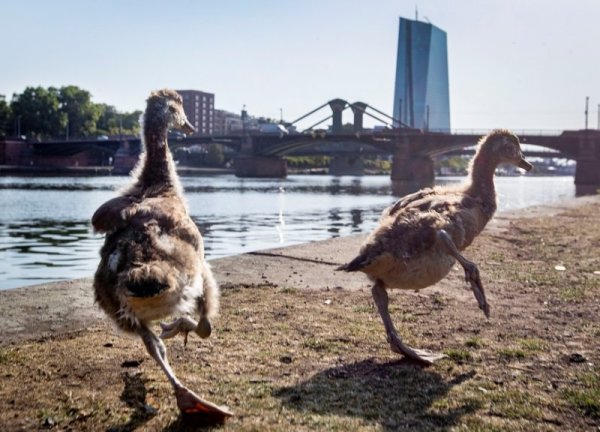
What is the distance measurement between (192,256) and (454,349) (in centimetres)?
241

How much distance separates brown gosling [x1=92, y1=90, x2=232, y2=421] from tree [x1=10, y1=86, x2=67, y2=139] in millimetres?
135687

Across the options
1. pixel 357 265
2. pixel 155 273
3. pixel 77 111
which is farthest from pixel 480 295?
pixel 77 111

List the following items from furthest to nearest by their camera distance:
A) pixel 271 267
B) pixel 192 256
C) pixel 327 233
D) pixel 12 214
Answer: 1. pixel 12 214
2. pixel 327 233
3. pixel 271 267
4. pixel 192 256

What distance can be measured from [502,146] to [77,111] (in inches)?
5612

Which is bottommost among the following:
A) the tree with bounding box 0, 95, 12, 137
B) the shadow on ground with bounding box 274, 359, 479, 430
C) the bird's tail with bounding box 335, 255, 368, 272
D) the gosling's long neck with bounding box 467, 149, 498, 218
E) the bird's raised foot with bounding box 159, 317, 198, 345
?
the shadow on ground with bounding box 274, 359, 479, 430

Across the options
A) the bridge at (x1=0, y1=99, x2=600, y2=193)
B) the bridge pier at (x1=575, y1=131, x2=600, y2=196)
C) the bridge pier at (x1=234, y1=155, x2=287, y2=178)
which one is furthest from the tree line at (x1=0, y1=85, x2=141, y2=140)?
the bridge pier at (x1=575, y1=131, x2=600, y2=196)

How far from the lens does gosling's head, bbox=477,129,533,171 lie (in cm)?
786

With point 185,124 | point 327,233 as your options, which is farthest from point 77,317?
point 327,233

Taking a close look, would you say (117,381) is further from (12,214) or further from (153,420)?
(12,214)

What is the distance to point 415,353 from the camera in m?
5.16

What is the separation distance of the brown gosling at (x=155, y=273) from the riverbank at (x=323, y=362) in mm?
353

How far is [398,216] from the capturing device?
589cm

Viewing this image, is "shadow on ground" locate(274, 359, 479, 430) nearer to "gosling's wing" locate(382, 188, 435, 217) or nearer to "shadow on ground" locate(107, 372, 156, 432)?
"shadow on ground" locate(107, 372, 156, 432)

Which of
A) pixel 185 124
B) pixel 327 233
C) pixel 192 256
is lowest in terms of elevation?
pixel 327 233
